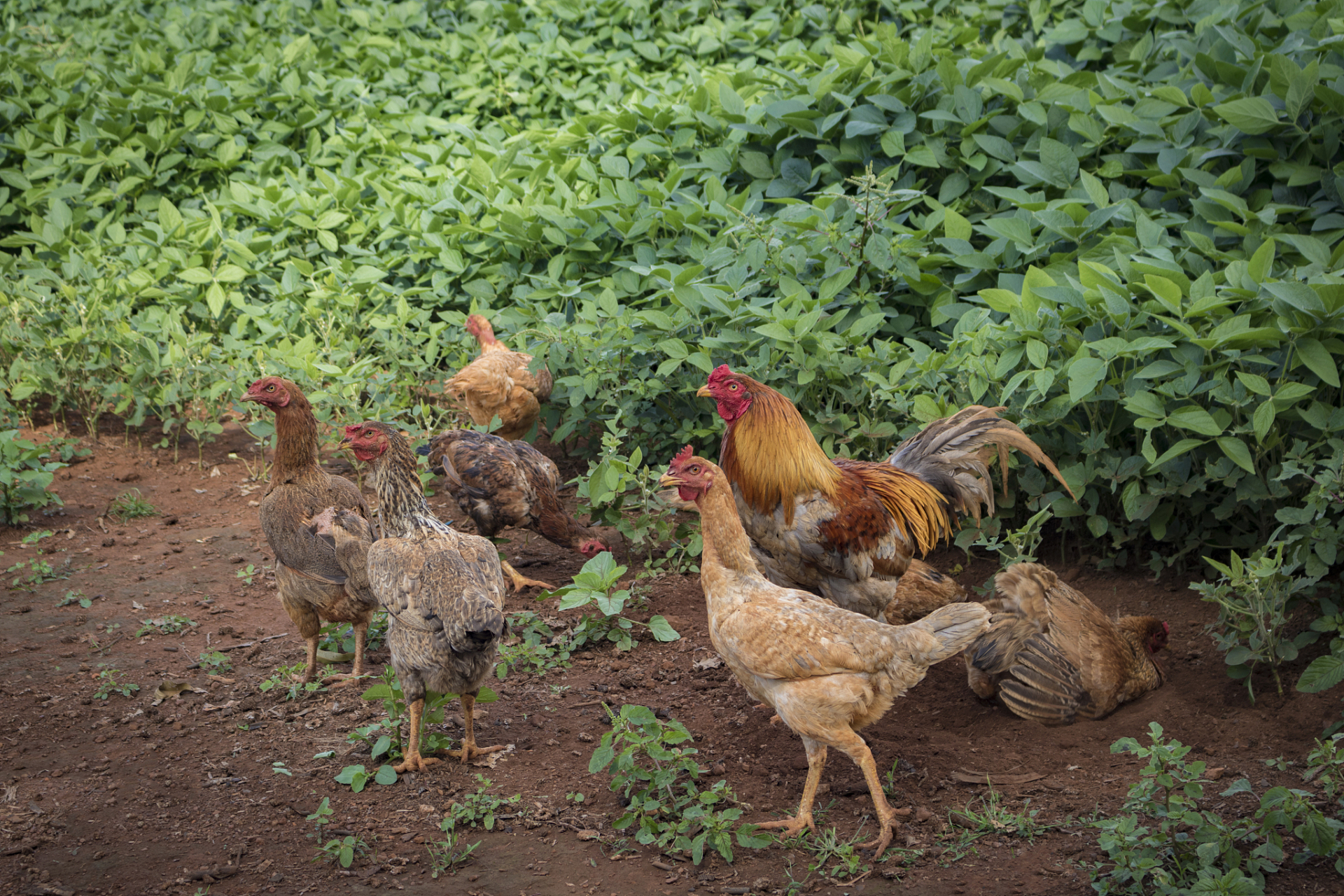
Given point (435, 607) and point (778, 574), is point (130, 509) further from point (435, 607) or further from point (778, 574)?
point (778, 574)

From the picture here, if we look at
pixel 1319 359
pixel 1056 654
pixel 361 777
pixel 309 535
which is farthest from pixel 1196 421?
pixel 309 535

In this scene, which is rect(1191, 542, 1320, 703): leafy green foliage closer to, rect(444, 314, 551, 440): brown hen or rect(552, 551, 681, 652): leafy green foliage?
rect(552, 551, 681, 652): leafy green foliage

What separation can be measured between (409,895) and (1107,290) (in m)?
4.22

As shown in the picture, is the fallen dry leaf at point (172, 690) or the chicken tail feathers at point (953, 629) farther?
the fallen dry leaf at point (172, 690)

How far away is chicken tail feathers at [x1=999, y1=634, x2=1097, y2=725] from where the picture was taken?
4184 millimetres

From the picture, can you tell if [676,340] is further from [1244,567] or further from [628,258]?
[1244,567]

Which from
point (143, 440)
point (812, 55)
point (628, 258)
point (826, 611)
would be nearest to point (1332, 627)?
point (826, 611)

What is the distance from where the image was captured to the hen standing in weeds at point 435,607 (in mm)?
3855

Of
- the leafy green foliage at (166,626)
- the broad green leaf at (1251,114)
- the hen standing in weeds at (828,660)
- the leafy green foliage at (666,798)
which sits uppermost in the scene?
the broad green leaf at (1251,114)

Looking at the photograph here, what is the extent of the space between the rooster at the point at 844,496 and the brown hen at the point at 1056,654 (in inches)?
22.5

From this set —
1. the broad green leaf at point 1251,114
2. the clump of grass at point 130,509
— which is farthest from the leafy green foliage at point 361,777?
the broad green leaf at point 1251,114

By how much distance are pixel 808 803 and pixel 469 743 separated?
145cm

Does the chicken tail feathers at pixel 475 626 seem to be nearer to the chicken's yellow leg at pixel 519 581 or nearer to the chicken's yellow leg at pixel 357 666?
Answer: the chicken's yellow leg at pixel 357 666

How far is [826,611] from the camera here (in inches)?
146
